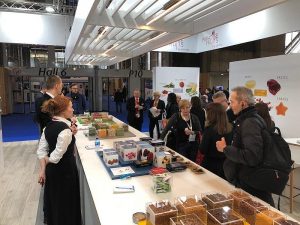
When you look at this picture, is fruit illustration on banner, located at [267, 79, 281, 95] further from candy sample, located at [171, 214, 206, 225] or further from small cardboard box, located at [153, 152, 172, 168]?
candy sample, located at [171, 214, 206, 225]

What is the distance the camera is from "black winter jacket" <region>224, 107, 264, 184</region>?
74.7 inches

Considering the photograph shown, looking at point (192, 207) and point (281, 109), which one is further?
point (281, 109)

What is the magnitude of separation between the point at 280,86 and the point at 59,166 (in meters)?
4.41

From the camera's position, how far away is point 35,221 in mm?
3125

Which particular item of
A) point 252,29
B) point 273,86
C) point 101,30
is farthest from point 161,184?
point 252,29

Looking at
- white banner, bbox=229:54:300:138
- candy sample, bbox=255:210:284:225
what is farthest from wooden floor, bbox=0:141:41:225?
white banner, bbox=229:54:300:138

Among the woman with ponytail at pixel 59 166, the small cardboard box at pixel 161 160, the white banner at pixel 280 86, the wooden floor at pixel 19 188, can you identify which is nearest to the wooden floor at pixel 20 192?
the wooden floor at pixel 19 188

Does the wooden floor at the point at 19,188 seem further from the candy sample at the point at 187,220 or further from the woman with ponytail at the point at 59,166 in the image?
the candy sample at the point at 187,220

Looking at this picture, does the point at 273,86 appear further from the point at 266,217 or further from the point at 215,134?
the point at 266,217

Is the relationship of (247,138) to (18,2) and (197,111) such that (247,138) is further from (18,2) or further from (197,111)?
(18,2)

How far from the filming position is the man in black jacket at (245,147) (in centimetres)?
191

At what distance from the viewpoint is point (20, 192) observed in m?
3.93

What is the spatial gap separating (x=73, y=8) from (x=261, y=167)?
6.51 meters

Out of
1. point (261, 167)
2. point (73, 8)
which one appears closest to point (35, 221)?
point (261, 167)
